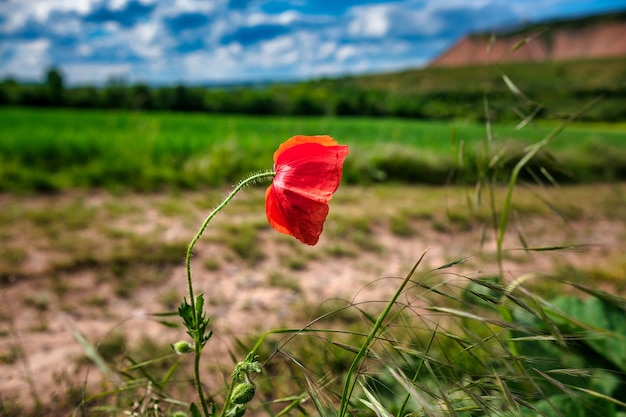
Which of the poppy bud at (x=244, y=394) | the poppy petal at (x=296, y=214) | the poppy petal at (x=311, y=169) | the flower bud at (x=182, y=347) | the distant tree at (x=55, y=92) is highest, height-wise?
the distant tree at (x=55, y=92)

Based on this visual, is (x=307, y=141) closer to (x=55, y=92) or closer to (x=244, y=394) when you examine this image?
(x=244, y=394)

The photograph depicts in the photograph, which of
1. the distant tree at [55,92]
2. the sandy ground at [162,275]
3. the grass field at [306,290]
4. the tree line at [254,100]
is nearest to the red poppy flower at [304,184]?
the grass field at [306,290]

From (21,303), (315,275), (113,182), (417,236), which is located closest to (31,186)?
(113,182)

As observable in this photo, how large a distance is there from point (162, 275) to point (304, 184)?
7.60ft

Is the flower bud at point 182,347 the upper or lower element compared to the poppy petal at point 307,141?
lower

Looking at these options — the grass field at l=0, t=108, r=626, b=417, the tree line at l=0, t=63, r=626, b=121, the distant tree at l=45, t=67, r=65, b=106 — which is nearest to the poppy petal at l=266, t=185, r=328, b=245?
the grass field at l=0, t=108, r=626, b=417

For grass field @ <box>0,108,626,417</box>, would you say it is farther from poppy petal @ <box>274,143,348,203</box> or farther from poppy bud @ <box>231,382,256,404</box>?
poppy petal @ <box>274,143,348,203</box>

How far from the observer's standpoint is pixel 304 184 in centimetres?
65

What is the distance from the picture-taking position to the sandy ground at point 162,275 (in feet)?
6.08

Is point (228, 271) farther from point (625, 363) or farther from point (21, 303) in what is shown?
point (625, 363)

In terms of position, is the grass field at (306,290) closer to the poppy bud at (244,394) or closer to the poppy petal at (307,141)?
the poppy bud at (244,394)

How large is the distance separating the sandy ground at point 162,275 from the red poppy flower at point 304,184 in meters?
0.63

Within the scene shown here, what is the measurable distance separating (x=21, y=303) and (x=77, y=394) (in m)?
1.10

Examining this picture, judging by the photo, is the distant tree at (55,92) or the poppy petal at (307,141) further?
the distant tree at (55,92)
